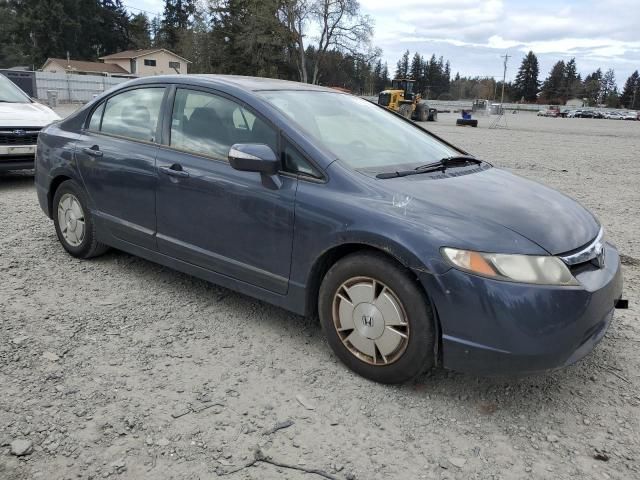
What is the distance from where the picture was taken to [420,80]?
427 ft

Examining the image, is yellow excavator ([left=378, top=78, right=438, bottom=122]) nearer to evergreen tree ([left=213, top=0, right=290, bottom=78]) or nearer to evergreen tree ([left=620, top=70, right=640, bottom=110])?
evergreen tree ([left=213, top=0, right=290, bottom=78])

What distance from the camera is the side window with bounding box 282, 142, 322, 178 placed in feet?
10.4

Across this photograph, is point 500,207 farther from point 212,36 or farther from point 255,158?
point 212,36

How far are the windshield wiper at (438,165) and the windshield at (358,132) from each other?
0.07 metres

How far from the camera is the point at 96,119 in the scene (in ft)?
14.9

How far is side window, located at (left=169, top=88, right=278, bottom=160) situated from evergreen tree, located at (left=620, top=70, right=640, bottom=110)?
422 ft

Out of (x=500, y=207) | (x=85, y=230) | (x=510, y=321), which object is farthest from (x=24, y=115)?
(x=510, y=321)

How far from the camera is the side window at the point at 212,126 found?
3.46m

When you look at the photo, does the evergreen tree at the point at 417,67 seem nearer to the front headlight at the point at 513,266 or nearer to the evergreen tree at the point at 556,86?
the evergreen tree at the point at 556,86

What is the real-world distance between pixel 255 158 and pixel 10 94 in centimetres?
734

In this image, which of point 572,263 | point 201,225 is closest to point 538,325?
point 572,263

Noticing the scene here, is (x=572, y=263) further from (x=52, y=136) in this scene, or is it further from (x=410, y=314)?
(x=52, y=136)

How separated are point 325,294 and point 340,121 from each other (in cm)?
128

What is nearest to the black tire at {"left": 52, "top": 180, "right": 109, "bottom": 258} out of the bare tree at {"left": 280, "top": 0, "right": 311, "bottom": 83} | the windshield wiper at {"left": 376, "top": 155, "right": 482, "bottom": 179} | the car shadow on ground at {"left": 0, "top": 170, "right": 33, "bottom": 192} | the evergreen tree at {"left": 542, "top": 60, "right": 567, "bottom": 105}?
the windshield wiper at {"left": 376, "top": 155, "right": 482, "bottom": 179}
